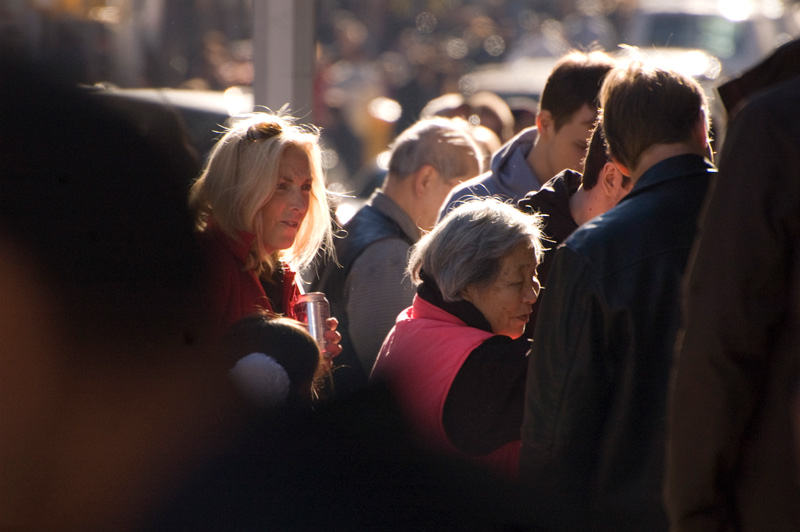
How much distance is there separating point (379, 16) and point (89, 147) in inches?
651

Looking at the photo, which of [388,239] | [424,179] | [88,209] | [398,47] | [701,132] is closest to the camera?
[88,209]

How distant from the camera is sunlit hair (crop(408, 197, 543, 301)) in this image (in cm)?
275

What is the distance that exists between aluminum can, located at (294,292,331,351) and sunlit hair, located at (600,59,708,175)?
989 mm

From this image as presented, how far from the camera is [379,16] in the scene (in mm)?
17922

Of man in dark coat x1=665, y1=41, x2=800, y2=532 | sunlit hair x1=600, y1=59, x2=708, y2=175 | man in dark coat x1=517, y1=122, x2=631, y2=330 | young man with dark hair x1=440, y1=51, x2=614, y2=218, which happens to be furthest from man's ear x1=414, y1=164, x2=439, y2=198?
man in dark coat x1=665, y1=41, x2=800, y2=532

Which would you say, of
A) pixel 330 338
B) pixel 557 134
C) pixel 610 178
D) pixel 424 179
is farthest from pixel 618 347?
pixel 424 179

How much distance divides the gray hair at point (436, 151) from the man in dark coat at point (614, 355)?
5.90 ft

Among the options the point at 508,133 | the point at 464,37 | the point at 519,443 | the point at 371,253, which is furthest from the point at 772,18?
the point at 519,443

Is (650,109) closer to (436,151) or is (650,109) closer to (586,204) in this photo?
(586,204)

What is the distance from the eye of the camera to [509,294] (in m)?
2.79

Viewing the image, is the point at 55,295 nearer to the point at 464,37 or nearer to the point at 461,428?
the point at 461,428

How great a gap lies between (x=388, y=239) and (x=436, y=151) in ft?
1.75

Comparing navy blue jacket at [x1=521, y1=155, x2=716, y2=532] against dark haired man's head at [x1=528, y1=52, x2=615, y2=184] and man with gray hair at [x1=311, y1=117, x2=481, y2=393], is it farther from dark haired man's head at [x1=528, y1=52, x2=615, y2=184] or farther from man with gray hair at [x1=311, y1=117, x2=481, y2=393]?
dark haired man's head at [x1=528, y1=52, x2=615, y2=184]

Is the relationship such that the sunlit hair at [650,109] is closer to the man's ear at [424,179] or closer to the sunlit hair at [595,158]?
the sunlit hair at [595,158]
